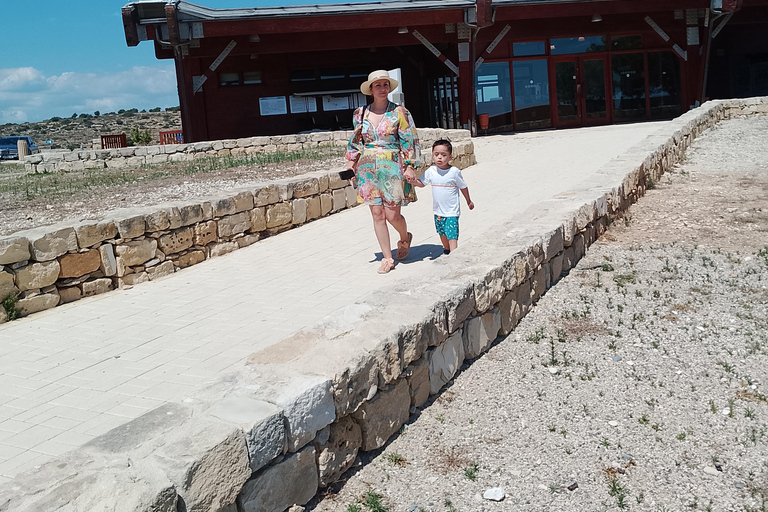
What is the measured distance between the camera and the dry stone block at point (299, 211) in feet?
29.6

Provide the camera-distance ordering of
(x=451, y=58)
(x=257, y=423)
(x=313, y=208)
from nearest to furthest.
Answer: (x=257, y=423) < (x=313, y=208) < (x=451, y=58)

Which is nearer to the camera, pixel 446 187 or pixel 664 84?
pixel 446 187

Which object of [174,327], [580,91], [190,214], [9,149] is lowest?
[174,327]

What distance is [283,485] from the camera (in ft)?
9.25

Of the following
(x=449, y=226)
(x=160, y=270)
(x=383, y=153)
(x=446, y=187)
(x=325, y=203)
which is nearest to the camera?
(x=383, y=153)

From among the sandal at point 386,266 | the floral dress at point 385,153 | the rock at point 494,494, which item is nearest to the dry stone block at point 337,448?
the rock at point 494,494

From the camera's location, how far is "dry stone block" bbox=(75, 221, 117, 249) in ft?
20.7

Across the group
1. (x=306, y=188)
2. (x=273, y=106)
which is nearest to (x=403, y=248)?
(x=306, y=188)

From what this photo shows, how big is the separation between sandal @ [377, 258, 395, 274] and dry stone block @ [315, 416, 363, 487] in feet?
10.0

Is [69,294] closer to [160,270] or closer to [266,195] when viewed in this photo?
[160,270]

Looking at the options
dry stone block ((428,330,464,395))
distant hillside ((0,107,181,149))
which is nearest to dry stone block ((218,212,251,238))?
dry stone block ((428,330,464,395))

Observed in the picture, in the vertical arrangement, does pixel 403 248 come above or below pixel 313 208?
below

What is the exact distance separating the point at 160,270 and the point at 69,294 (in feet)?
3.23

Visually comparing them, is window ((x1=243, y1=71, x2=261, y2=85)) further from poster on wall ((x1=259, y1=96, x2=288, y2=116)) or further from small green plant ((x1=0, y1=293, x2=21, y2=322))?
small green plant ((x1=0, y1=293, x2=21, y2=322))
